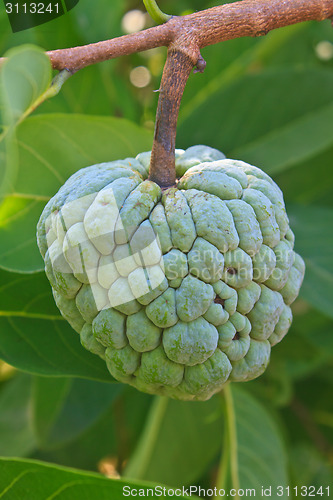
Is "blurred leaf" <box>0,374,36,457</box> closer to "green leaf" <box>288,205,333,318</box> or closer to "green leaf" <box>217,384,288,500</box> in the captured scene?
"green leaf" <box>217,384,288,500</box>

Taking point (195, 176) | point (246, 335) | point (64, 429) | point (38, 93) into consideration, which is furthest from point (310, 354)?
point (38, 93)

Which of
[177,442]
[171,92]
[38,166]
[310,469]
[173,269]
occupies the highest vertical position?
[171,92]

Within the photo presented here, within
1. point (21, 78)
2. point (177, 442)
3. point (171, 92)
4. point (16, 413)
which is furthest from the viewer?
point (16, 413)

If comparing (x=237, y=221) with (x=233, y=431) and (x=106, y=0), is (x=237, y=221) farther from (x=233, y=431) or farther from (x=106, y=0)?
(x=106, y=0)

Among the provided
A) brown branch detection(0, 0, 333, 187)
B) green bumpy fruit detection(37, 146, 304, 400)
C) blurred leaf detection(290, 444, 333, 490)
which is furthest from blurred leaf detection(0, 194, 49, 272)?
blurred leaf detection(290, 444, 333, 490)

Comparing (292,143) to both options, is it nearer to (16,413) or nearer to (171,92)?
(171,92)

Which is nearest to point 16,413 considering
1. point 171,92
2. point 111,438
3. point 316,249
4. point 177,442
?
point 111,438

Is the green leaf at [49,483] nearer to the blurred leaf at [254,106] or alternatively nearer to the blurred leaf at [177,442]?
the blurred leaf at [177,442]
